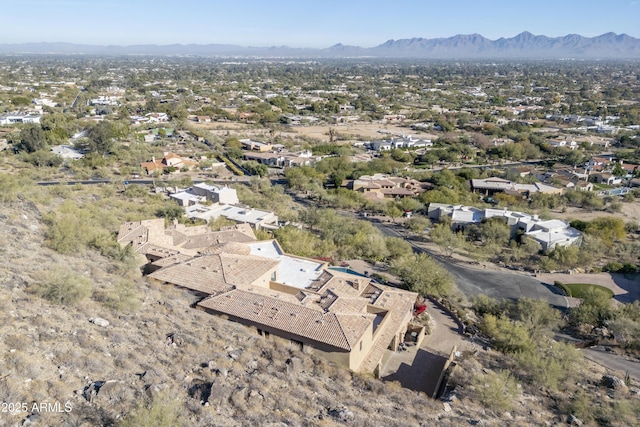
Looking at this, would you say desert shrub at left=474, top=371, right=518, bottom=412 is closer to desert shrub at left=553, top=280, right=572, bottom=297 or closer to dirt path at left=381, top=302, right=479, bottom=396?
dirt path at left=381, top=302, right=479, bottom=396

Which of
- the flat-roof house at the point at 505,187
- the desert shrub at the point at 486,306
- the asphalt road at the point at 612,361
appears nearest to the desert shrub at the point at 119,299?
the desert shrub at the point at 486,306

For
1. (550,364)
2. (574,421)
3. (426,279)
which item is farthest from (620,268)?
(574,421)

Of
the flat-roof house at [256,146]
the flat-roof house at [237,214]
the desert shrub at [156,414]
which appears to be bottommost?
the flat-roof house at [256,146]

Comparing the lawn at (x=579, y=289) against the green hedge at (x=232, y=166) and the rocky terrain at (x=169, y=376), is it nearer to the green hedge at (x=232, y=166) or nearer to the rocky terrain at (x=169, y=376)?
the rocky terrain at (x=169, y=376)

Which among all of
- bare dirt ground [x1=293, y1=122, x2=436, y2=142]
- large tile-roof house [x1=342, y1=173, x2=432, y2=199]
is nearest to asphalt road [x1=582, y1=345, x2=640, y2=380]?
large tile-roof house [x1=342, y1=173, x2=432, y2=199]

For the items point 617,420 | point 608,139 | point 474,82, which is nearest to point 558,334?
point 617,420

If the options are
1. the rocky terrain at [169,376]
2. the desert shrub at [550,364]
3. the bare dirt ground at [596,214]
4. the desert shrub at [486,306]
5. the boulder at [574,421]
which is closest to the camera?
the rocky terrain at [169,376]

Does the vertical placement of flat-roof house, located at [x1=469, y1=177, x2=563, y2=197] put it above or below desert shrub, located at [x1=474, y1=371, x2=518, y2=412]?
below
